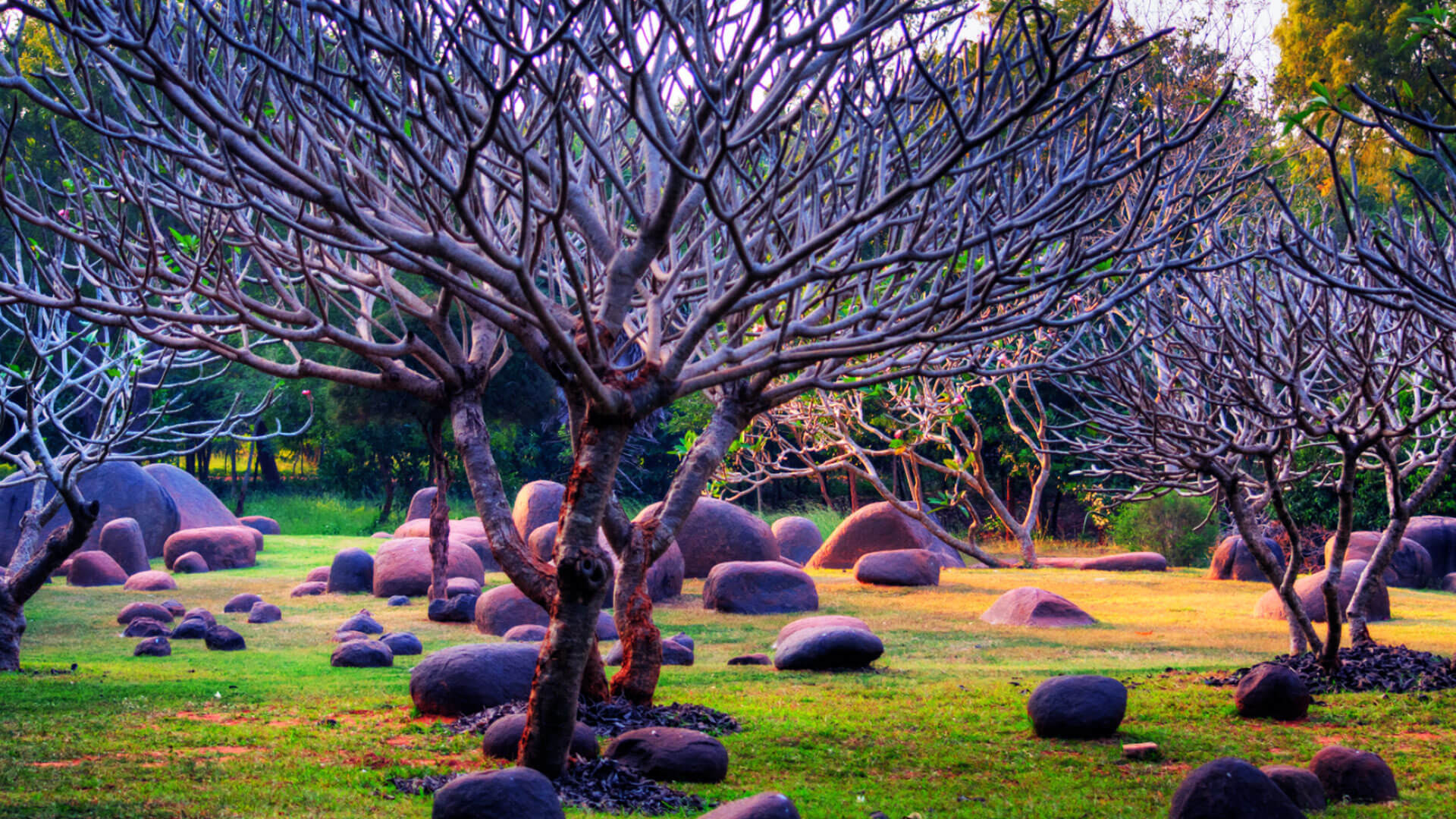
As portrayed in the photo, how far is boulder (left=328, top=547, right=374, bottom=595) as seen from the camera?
16984 millimetres

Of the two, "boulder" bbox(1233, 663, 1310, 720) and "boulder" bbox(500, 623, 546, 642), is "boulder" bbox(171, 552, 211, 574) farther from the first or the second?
"boulder" bbox(1233, 663, 1310, 720)

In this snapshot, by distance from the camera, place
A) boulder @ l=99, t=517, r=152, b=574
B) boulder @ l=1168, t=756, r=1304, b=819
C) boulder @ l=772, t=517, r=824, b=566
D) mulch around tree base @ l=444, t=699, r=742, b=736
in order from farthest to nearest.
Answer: boulder @ l=772, t=517, r=824, b=566
boulder @ l=99, t=517, r=152, b=574
mulch around tree base @ l=444, t=699, r=742, b=736
boulder @ l=1168, t=756, r=1304, b=819

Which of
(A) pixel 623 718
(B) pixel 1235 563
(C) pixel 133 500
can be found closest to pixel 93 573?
(C) pixel 133 500

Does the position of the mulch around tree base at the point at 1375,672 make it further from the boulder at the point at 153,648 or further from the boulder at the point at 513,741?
the boulder at the point at 153,648

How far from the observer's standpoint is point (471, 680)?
7.68 meters

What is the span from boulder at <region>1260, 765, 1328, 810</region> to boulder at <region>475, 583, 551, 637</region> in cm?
853

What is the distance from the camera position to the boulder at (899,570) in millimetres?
17500

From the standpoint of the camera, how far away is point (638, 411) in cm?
560

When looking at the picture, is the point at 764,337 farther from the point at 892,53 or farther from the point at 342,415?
the point at 342,415

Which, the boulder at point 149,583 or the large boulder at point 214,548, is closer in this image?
the boulder at point 149,583

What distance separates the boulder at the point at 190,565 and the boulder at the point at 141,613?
6.53 metres

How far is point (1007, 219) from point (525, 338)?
2886 mm

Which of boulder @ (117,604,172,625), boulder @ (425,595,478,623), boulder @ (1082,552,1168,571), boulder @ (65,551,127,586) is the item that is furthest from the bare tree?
boulder @ (1082,552,1168,571)

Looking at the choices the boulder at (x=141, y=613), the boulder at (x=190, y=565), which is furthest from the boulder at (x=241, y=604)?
the boulder at (x=190, y=565)
